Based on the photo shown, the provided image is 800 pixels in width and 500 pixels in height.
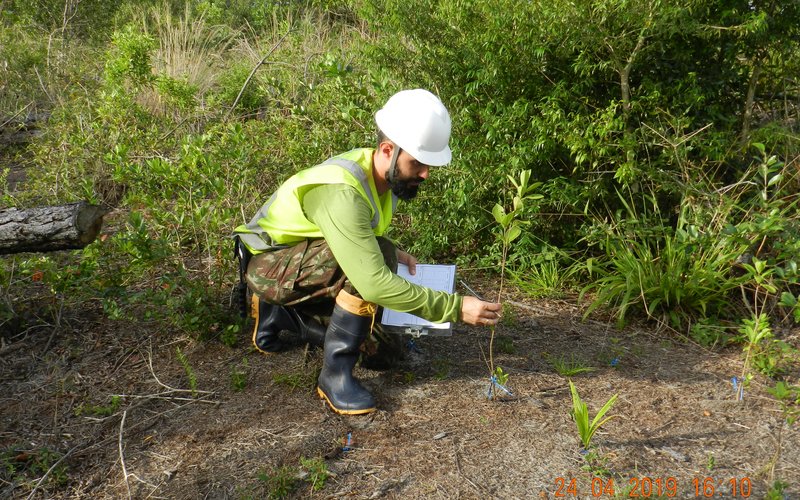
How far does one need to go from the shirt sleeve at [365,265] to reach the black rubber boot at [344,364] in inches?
9.2

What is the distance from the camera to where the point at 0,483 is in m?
2.31

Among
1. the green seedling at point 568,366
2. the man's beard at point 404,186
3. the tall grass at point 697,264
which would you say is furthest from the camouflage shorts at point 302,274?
Answer: the tall grass at point 697,264

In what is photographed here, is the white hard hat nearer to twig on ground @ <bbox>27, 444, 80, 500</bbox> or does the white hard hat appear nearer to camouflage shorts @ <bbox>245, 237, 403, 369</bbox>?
camouflage shorts @ <bbox>245, 237, 403, 369</bbox>

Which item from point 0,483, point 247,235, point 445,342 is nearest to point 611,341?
point 445,342

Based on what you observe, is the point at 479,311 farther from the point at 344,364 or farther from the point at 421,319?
the point at 344,364

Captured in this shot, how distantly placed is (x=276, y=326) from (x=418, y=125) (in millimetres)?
1219

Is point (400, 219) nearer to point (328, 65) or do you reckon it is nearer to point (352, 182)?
point (328, 65)

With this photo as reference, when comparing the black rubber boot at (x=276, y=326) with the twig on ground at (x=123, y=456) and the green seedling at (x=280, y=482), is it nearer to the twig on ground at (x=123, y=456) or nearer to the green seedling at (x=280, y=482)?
the twig on ground at (x=123, y=456)

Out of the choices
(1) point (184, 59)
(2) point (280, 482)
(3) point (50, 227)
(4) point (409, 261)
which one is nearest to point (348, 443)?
(2) point (280, 482)

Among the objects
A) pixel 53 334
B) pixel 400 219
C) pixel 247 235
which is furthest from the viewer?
pixel 400 219

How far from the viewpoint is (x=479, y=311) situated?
2.39 metres

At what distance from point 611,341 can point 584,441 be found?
43.7 inches

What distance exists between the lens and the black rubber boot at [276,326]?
9.80ft

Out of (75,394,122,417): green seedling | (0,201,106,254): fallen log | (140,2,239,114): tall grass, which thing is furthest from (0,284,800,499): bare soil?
(140,2,239,114): tall grass
